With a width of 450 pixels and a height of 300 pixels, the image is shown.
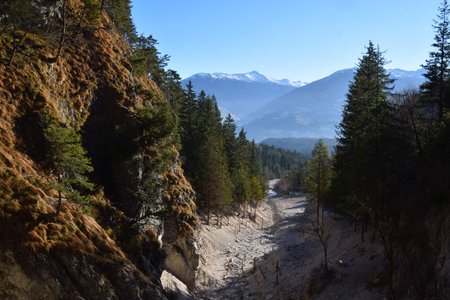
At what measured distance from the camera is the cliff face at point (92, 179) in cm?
1689

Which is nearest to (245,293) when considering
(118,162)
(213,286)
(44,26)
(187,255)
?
(213,286)

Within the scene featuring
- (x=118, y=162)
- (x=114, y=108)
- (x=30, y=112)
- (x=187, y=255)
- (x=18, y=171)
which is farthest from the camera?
(x=187, y=255)

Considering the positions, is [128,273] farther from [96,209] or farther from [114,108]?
[114,108]

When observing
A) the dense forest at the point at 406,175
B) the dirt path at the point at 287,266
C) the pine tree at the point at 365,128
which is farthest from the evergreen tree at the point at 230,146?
the dense forest at the point at 406,175

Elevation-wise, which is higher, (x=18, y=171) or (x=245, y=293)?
(x=18, y=171)

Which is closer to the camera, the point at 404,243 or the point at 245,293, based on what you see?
the point at 404,243

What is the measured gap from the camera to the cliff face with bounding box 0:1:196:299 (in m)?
16.9

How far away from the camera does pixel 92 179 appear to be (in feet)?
86.4

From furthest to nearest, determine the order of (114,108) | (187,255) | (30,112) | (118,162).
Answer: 1. (187,255)
2. (114,108)
3. (118,162)
4. (30,112)

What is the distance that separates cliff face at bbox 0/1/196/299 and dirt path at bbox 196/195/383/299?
7.78m

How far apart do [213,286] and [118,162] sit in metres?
17.4

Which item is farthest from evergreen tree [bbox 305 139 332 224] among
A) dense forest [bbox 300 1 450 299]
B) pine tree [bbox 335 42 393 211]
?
dense forest [bbox 300 1 450 299]

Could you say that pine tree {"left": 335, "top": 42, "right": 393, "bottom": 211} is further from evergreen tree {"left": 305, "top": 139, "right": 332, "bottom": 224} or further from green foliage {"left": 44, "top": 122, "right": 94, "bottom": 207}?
green foliage {"left": 44, "top": 122, "right": 94, "bottom": 207}

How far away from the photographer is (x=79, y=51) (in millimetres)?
30297
